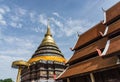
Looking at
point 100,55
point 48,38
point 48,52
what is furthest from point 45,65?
point 100,55

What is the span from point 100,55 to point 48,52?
53.0ft

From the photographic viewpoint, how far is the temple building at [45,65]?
25.3m

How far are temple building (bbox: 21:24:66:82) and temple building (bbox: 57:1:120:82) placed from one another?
7.02m

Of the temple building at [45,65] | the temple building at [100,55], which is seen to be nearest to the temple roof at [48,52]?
the temple building at [45,65]

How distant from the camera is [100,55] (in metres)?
13.0

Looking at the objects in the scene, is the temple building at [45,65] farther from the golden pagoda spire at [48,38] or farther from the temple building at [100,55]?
the temple building at [100,55]

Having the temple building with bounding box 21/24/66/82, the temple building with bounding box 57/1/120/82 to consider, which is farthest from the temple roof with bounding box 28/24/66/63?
the temple building with bounding box 57/1/120/82

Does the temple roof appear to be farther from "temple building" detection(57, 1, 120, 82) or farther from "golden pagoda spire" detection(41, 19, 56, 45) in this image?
"temple building" detection(57, 1, 120, 82)

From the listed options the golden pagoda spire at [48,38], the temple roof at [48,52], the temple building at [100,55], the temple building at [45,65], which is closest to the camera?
the temple building at [100,55]

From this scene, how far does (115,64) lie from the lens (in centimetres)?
1166

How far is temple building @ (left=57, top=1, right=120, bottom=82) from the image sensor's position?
1239cm

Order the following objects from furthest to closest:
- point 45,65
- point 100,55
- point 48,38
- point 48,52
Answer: point 48,38 < point 48,52 < point 45,65 < point 100,55

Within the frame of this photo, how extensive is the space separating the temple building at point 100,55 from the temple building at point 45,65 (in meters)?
7.02

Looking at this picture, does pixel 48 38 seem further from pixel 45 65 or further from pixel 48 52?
pixel 45 65
